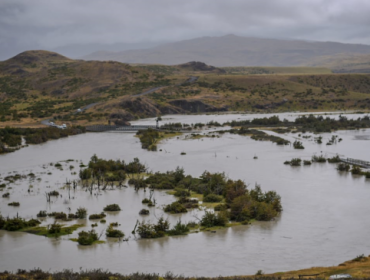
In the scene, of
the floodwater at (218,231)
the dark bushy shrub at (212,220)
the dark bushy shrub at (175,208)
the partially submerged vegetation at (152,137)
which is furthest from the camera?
the partially submerged vegetation at (152,137)

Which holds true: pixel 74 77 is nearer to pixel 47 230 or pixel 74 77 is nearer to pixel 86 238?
pixel 47 230

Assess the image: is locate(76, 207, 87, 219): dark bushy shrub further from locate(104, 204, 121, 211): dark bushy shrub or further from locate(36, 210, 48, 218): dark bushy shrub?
locate(36, 210, 48, 218): dark bushy shrub

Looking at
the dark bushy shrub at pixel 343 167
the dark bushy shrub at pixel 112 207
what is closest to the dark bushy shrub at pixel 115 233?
the dark bushy shrub at pixel 112 207

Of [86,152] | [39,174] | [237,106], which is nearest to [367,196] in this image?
[39,174]

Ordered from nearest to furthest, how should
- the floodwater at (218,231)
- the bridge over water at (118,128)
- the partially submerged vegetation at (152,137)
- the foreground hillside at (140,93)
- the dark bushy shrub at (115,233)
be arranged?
the floodwater at (218,231) → the dark bushy shrub at (115,233) → the partially submerged vegetation at (152,137) → the bridge over water at (118,128) → the foreground hillside at (140,93)

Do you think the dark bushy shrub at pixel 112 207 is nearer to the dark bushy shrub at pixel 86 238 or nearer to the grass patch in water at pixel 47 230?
the grass patch in water at pixel 47 230

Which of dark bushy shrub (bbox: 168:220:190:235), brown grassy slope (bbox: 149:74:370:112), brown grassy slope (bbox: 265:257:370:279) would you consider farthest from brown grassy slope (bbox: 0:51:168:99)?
brown grassy slope (bbox: 265:257:370:279)

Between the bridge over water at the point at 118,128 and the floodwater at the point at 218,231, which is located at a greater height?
the bridge over water at the point at 118,128

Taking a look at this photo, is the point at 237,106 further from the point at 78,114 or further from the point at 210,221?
the point at 210,221
